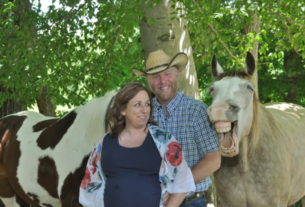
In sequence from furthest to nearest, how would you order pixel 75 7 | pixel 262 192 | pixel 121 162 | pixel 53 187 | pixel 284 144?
1. pixel 75 7
2. pixel 53 187
3. pixel 284 144
4. pixel 262 192
5. pixel 121 162

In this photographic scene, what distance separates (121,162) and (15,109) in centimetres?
600

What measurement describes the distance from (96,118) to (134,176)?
170cm

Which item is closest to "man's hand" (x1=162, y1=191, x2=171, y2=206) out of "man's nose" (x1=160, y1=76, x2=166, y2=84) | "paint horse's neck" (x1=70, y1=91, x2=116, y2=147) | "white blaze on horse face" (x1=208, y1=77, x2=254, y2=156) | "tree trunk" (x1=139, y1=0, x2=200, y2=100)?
"white blaze on horse face" (x1=208, y1=77, x2=254, y2=156)

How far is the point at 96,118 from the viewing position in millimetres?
3484

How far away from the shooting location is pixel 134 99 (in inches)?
78.7

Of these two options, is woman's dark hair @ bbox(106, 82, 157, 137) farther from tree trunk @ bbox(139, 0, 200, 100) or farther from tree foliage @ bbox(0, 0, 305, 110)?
tree foliage @ bbox(0, 0, 305, 110)

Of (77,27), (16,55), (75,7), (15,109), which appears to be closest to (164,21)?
(77,27)

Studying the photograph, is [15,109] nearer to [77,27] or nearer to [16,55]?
[16,55]

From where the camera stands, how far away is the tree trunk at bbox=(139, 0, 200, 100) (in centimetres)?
378

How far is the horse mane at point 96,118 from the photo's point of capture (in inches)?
134

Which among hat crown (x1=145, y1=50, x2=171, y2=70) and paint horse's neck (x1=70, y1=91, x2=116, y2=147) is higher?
hat crown (x1=145, y1=50, x2=171, y2=70)

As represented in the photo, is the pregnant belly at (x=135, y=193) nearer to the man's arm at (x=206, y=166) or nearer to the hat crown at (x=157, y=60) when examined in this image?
the man's arm at (x=206, y=166)

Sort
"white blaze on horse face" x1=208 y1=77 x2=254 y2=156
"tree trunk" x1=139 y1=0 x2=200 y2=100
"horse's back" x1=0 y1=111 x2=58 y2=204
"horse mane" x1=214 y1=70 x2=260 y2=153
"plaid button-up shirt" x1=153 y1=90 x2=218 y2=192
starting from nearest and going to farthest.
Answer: "plaid button-up shirt" x1=153 y1=90 x2=218 y2=192, "white blaze on horse face" x1=208 y1=77 x2=254 y2=156, "horse mane" x1=214 y1=70 x2=260 y2=153, "tree trunk" x1=139 y1=0 x2=200 y2=100, "horse's back" x1=0 y1=111 x2=58 y2=204

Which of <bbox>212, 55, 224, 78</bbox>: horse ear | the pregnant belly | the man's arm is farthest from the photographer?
<bbox>212, 55, 224, 78</bbox>: horse ear
